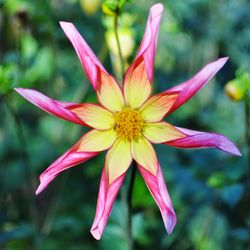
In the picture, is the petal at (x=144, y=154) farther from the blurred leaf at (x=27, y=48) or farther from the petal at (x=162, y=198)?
the blurred leaf at (x=27, y=48)

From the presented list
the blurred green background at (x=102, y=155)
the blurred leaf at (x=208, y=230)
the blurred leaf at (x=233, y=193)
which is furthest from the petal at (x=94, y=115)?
the blurred leaf at (x=208, y=230)

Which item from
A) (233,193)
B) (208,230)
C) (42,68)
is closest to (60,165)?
(233,193)

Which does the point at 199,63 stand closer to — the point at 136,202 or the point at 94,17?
the point at 94,17

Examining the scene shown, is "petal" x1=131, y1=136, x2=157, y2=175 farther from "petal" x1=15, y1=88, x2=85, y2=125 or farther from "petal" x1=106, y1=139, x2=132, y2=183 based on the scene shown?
"petal" x1=15, y1=88, x2=85, y2=125

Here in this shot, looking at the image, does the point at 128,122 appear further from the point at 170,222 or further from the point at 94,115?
the point at 170,222

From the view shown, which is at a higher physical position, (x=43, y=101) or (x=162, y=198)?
(x=43, y=101)

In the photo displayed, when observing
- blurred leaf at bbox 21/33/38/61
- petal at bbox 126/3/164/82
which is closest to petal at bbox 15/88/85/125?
petal at bbox 126/3/164/82
